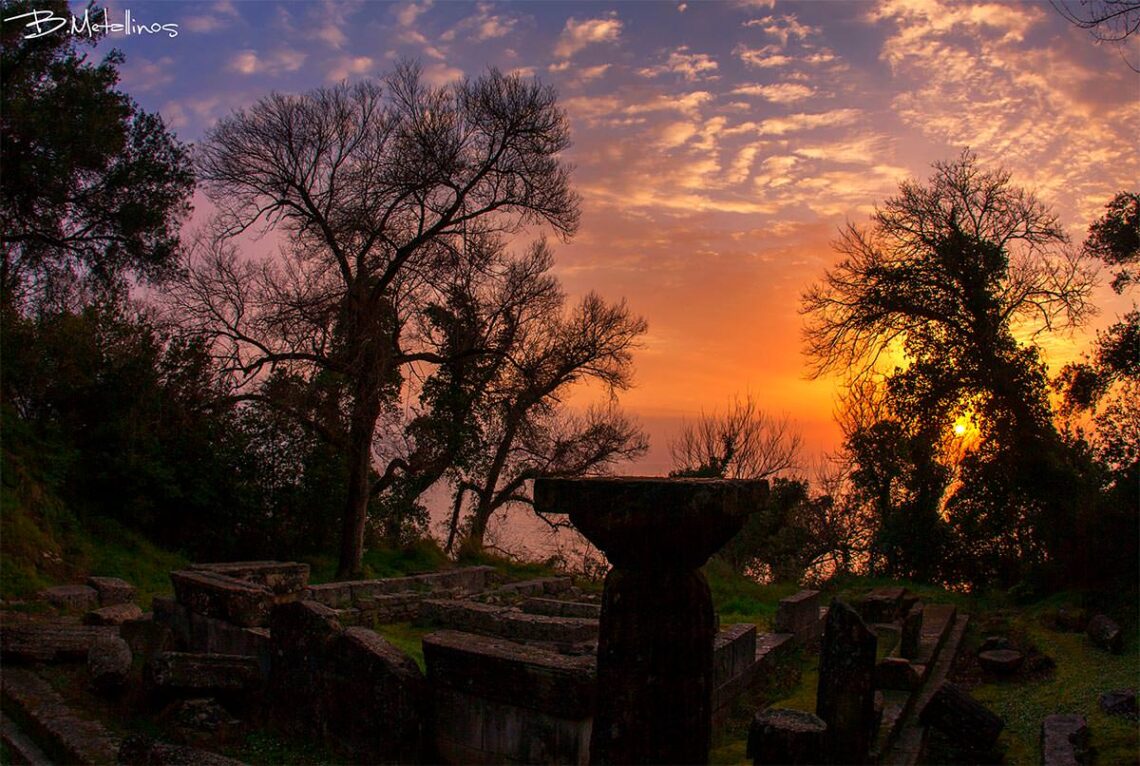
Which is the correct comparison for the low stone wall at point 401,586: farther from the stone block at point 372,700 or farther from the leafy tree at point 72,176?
the leafy tree at point 72,176

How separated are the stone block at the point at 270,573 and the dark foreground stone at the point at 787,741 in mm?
6869

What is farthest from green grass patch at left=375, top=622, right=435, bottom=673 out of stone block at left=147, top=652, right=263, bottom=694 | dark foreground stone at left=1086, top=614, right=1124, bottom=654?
dark foreground stone at left=1086, top=614, right=1124, bottom=654

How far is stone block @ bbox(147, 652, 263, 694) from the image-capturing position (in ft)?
23.1

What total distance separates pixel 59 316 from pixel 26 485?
13.2 feet

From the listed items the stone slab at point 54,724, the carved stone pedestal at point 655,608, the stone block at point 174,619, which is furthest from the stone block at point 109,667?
the carved stone pedestal at point 655,608

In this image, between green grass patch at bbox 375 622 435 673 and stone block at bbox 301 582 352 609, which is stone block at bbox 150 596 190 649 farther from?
stone block at bbox 301 582 352 609

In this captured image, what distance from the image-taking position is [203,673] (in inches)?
283

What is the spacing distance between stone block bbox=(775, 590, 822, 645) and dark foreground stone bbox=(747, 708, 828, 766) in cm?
679

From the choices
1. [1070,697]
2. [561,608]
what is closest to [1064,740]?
[1070,697]

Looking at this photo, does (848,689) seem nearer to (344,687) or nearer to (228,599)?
(344,687)

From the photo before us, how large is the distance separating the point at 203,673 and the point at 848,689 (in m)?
5.75

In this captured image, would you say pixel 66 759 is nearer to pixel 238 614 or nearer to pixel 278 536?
pixel 238 614

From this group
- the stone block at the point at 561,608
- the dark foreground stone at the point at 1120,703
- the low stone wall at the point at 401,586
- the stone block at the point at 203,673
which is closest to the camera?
the stone block at the point at 203,673

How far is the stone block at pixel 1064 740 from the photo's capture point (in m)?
6.16
